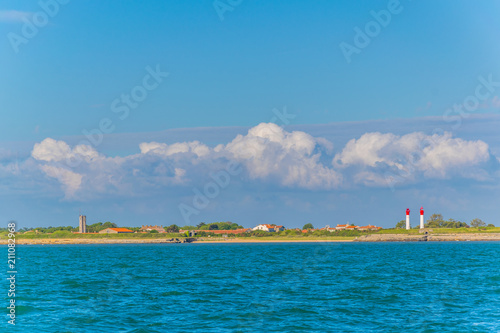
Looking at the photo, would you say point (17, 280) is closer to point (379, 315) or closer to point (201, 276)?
point (201, 276)

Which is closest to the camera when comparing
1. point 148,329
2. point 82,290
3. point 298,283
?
point 148,329

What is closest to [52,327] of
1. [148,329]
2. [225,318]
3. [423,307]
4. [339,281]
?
[148,329]

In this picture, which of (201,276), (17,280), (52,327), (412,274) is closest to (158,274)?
(201,276)

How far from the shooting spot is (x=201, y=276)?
2056 inches

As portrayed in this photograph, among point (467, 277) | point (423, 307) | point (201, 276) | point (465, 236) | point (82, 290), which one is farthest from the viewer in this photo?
point (465, 236)

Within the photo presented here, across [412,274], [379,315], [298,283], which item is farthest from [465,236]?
[379,315]

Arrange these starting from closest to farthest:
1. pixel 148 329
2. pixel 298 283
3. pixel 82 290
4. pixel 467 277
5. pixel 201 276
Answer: pixel 148 329 → pixel 82 290 → pixel 298 283 → pixel 467 277 → pixel 201 276

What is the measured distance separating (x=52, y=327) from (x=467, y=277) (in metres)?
36.6

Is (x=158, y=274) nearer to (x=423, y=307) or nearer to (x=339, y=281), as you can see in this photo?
(x=339, y=281)

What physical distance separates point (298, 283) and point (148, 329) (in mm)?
20078

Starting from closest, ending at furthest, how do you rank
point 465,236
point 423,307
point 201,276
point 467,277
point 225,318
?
point 225,318
point 423,307
point 467,277
point 201,276
point 465,236

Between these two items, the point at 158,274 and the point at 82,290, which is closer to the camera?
the point at 82,290

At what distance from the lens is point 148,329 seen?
85.4ft

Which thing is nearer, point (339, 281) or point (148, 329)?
point (148, 329)
